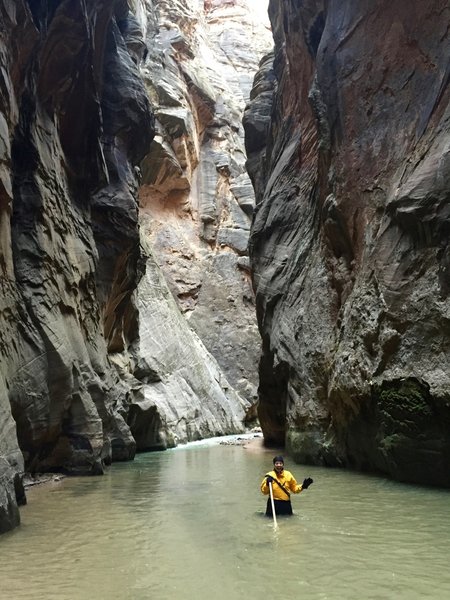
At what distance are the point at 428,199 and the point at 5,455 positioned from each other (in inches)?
340

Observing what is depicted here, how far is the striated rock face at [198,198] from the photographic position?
1829 inches

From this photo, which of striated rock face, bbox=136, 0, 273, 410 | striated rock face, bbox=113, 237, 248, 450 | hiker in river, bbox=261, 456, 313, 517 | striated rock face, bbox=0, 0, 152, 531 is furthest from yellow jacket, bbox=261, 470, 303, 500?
striated rock face, bbox=136, 0, 273, 410

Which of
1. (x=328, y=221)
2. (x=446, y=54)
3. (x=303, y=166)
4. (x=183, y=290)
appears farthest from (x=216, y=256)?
(x=446, y=54)

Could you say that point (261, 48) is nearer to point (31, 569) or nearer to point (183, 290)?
point (183, 290)

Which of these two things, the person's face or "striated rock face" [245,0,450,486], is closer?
the person's face

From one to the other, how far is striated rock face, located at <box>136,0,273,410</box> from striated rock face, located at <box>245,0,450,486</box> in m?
23.7

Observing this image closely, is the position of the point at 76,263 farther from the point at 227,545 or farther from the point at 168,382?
the point at 168,382

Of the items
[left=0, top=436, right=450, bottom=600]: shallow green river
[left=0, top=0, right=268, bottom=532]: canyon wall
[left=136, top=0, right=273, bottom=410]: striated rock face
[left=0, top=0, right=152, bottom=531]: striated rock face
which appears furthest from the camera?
[left=136, top=0, right=273, bottom=410]: striated rock face

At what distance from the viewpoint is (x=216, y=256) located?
5038 cm

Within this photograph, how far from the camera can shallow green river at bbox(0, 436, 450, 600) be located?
16.2ft

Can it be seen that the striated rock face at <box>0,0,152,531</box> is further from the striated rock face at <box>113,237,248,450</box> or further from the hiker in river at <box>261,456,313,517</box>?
the striated rock face at <box>113,237,248,450</box>

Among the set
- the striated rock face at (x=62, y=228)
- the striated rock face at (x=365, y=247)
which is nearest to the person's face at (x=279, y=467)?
the striated rock face at (x=365, y=247)

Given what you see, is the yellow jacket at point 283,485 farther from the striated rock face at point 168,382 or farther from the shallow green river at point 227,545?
the striated rock face at point 168,382

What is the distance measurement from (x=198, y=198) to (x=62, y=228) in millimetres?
37386
